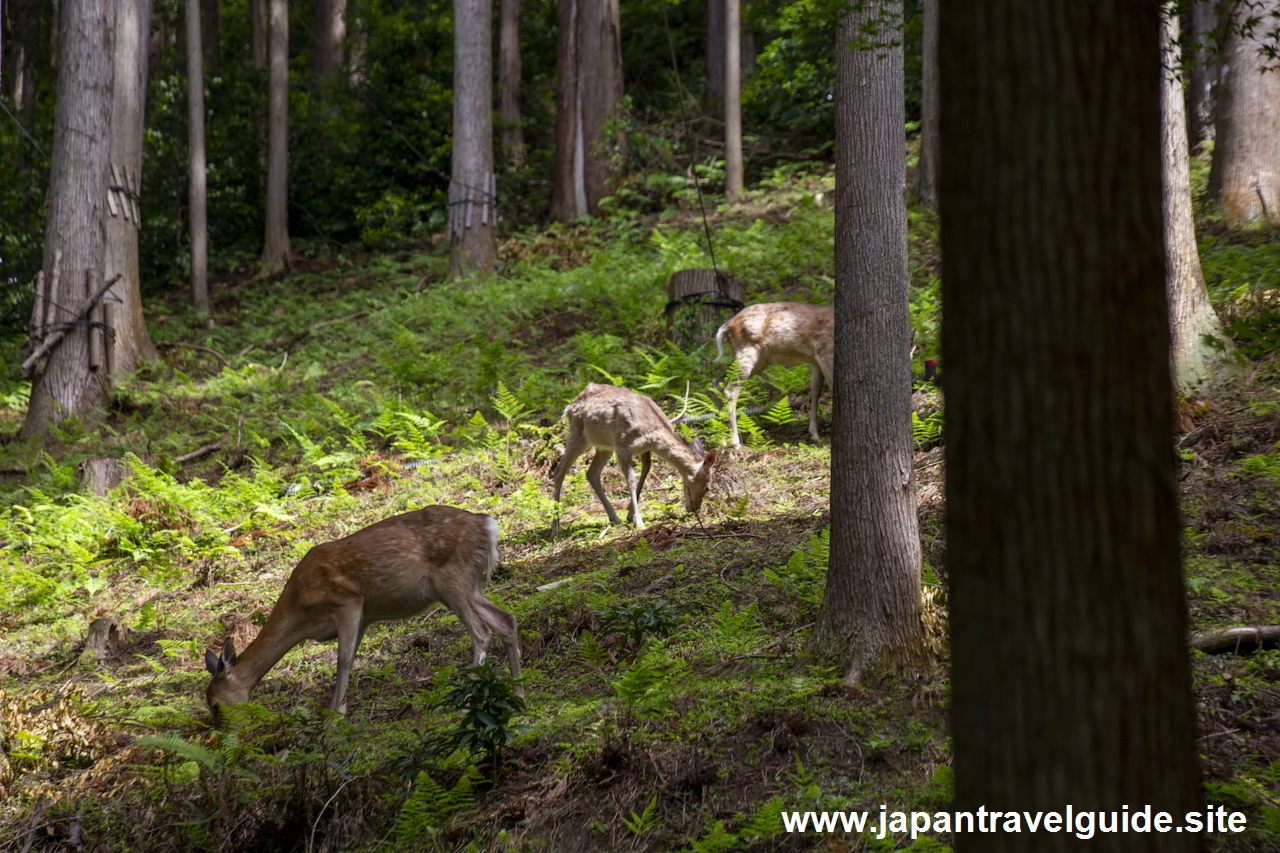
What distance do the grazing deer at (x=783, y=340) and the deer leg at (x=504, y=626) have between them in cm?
537

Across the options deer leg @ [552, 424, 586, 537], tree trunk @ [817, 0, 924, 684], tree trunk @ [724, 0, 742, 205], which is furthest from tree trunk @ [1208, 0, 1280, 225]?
tree trunk @ [817, 0, 924, 684]

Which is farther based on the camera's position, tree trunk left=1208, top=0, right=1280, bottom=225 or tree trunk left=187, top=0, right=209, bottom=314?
tree trunk left=187, top=0, right=209, bottom=314

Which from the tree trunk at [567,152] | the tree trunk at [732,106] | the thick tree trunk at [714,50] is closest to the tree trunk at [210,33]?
the tree trunk at [567,152]

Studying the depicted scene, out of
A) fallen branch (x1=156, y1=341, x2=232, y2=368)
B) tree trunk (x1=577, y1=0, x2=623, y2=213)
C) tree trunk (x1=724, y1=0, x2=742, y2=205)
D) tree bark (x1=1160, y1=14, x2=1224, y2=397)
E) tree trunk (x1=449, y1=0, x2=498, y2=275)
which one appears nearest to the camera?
tree bark (x1=1160, y1=14, x2=1224, y2=397)

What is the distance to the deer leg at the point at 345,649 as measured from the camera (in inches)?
253

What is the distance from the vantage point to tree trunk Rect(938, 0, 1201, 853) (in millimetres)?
2100

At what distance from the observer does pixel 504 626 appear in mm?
6680

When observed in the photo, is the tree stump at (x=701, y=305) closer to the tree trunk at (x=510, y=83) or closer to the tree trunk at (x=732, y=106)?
the tree trunk at (x=732, y=106)

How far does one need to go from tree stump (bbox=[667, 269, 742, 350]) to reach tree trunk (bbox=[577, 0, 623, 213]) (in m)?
9.76

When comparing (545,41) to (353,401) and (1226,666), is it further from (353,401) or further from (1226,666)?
(1226,666)

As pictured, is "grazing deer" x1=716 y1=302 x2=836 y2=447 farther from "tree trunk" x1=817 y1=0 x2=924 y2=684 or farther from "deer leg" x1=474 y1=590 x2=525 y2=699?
"tree trunk" x1=817 y1=0 x2=924 y2=684

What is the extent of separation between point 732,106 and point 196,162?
10.9 metres

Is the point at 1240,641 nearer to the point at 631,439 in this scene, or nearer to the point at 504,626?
the point at 504,626

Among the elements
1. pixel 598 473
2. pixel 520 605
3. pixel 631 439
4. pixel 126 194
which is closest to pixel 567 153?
pixel 126 194
